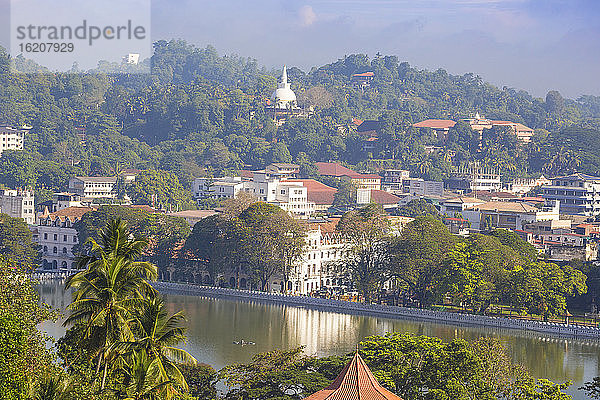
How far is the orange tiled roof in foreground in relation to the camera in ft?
58.4

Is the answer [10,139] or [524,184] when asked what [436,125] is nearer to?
[524,184]

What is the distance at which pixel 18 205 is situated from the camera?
6425 centimetres

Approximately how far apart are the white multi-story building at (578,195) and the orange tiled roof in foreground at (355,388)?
182 feet

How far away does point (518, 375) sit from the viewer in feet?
76.8

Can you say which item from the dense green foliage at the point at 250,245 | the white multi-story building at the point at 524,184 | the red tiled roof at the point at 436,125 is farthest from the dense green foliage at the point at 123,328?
the red tiled roof at the point at 436,125

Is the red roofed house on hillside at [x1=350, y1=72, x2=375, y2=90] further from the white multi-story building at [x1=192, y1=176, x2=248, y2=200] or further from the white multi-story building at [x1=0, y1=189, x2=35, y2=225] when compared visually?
the white multi-story building at [x1=0, y1=189, x2=35, y2=225]

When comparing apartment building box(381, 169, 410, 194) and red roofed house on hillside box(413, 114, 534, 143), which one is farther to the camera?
red roofed house on hillside box(413, 114, 534, 143)

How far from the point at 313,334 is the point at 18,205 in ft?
105

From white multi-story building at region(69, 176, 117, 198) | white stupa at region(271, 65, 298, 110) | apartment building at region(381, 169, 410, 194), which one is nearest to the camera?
white multi-story building at region(69, 176, 117, 198)

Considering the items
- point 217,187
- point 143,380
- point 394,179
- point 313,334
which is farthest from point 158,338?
point 394,179

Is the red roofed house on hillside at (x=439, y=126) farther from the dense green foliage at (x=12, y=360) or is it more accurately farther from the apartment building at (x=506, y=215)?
the dense green foliage at (x=12, y=360)

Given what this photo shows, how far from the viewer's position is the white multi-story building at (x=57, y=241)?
173ft

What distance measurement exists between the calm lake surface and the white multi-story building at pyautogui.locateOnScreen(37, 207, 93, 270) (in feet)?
30.3

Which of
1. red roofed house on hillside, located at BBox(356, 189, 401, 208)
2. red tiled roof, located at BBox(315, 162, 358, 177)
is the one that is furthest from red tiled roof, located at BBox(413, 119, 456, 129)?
red roofed house on hillside, located at BBox(356, 189, 401, 208)
